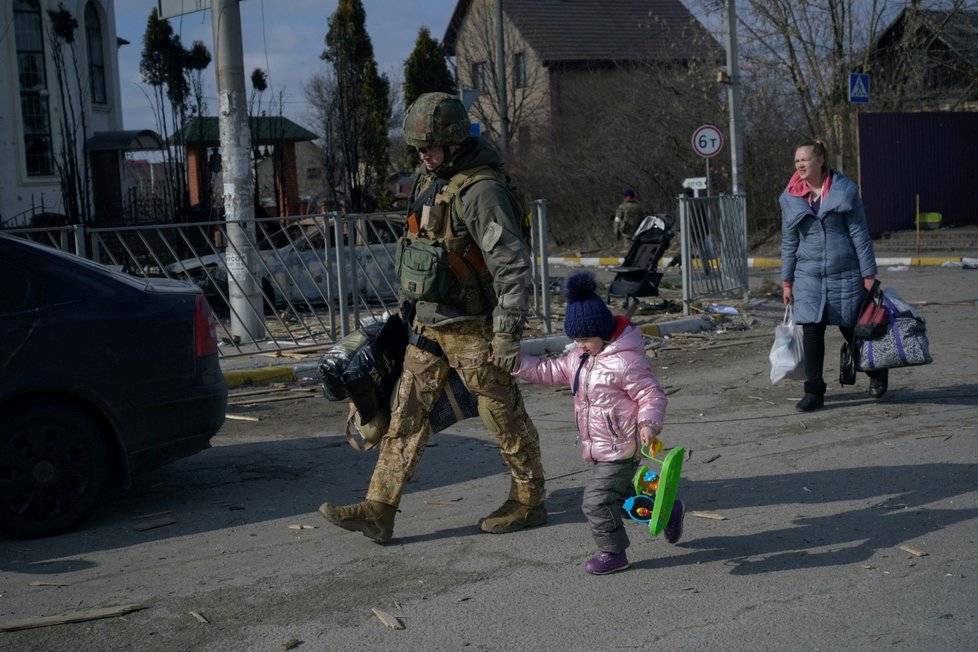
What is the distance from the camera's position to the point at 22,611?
454 centimetres

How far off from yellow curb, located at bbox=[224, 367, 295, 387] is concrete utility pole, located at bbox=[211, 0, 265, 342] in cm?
140

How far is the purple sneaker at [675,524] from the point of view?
4934mm

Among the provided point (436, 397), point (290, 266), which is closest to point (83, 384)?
point (436, 397)

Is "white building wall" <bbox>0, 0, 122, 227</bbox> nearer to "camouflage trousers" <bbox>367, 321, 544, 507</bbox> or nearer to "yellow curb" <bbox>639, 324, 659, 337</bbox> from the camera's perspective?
"yellow curb" <bbox>639, 324, 659, 337</bbox>

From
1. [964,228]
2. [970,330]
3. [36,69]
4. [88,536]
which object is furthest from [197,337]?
[964,228]

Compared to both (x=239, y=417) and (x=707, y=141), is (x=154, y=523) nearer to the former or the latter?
(x=239, y=417)

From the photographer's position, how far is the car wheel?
5488 mm

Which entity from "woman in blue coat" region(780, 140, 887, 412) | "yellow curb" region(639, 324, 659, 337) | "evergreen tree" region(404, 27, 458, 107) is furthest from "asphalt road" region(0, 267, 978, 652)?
"evergreen tree" region(404, 27, 458, 107)

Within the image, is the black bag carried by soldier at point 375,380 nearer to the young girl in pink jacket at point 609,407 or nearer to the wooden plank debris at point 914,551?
the young girl in pink jacket at point 609,407

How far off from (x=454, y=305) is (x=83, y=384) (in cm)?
199

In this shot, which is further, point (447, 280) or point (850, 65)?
point (850, 65)

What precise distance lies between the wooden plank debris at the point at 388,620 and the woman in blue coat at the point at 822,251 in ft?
15.0

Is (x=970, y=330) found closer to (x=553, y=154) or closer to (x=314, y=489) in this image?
(x=314, y=489)

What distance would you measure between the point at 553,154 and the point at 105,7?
1355 centimetres
